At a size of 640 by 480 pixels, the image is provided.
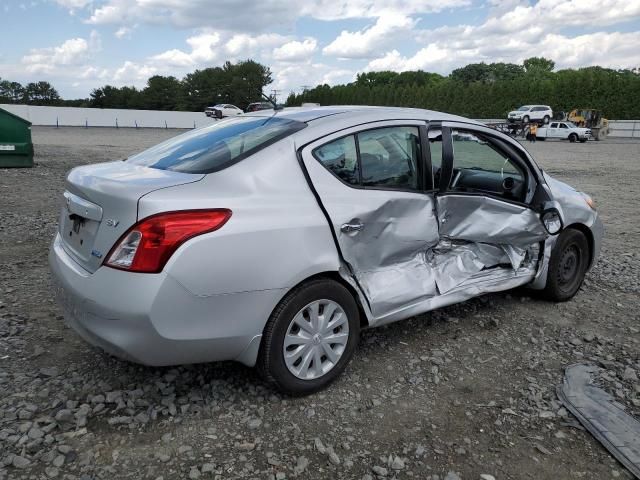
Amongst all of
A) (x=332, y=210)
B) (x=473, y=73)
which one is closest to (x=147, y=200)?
(x=332, y=210)

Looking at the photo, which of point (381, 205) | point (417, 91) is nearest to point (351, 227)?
point (381, 205)

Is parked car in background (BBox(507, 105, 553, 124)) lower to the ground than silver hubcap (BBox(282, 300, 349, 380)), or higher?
higher

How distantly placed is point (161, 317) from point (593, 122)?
152 feet

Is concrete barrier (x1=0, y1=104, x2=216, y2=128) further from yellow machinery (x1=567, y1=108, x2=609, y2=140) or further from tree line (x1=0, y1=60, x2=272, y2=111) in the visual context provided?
tree line (x1=0, y1=60, x2=272, y2=111)

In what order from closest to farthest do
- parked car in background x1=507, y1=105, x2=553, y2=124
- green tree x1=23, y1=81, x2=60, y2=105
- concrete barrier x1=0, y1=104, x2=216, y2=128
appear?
concrete barrier x1=0, y1=104, x2=216, y2=128 < parked car in background x1=507, y1=105, x2=553, y2=124 < green tree x1=23, y1=81, x2=60, y2=105

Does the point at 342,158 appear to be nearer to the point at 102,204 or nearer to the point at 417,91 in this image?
the point at 102,204

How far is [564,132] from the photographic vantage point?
3719 cm

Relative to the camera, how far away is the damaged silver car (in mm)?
2582

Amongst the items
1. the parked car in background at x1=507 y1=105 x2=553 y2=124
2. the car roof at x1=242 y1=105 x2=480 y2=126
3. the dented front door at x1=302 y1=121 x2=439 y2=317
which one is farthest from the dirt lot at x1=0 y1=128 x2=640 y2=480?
the parked car in background at x1=507 y1=105 x2=553 y2=124

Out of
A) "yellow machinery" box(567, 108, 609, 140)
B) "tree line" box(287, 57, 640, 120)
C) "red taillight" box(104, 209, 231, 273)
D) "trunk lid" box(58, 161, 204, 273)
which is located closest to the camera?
"red taillight" box(104, 209, 231, 273)

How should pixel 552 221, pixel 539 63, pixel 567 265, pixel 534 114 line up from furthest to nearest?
pixel 539 63
pixel 534 114
pixel 567 265
pixel 552 221

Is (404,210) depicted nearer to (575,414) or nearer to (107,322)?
(575,414)

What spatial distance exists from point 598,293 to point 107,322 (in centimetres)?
435

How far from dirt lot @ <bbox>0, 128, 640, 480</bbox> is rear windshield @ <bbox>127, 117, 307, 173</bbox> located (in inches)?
50.3
